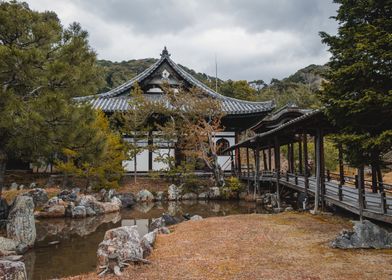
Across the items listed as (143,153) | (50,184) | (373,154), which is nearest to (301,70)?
(143,153)

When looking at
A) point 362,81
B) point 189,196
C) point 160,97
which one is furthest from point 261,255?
point 160,97

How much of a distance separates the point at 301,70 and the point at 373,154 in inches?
3296

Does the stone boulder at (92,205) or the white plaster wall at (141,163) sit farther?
the white plaster wall at (141,163)

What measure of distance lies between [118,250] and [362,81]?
6482 mm

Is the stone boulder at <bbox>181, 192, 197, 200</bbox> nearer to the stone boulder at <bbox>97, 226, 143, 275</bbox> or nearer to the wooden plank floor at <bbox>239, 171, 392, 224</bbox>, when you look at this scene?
the wooden plank floor at <bbox>239, 171, 392, 224</bbox>

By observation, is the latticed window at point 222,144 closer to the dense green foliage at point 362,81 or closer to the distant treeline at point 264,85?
the distant treeline at point 264,85

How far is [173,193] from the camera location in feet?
66.9

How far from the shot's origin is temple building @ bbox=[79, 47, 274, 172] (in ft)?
78.4

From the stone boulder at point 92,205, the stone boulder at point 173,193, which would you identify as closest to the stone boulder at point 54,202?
the stone boulder at point 92,205

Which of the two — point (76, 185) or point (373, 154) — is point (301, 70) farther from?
point (373, 154)

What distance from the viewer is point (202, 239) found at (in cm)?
895

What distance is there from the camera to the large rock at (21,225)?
9.55m

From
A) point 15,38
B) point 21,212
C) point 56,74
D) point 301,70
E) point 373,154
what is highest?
point 301,70

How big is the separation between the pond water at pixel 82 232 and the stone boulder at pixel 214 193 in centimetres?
98
